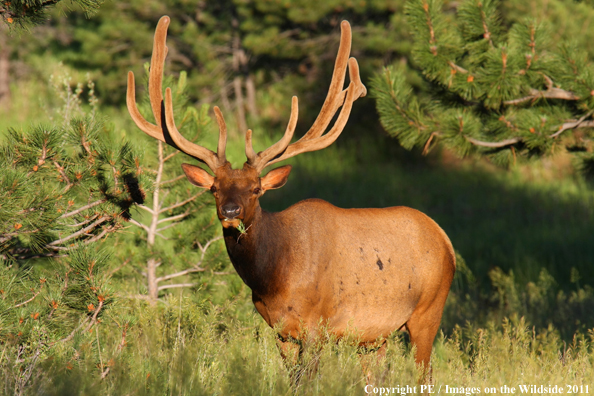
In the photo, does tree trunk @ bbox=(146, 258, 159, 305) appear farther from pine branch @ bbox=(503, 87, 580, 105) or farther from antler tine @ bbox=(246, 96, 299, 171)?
pine branch @ bbox=(503, 87, 580, 105)

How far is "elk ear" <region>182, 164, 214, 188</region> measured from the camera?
192 inches

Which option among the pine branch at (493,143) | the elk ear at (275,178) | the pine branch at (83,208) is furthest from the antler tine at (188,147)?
the pine branch at (493,143)

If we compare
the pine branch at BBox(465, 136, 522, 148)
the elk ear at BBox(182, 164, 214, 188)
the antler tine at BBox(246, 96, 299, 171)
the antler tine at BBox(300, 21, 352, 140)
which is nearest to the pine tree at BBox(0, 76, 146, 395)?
the elk ear at BBox(182, 164, 214, 188)

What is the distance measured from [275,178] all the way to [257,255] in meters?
0.64

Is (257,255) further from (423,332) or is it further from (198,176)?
(423,332)

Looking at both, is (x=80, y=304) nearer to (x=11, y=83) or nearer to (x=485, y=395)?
(x=485, y=395)

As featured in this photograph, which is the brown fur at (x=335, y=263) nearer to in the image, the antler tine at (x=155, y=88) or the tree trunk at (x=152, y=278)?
the antler tine at (x=155, y=88)

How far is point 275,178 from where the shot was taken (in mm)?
4938

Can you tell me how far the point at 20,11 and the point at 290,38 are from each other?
12.8 m

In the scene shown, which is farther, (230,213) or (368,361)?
(368,361)

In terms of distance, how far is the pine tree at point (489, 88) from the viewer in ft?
18.5

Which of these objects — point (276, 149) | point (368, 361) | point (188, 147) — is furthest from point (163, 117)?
point (368, 361)

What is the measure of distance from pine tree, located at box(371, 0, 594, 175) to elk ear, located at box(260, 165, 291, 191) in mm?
1573

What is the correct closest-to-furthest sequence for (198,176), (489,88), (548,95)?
(198,176), (489,88), (548,95)
